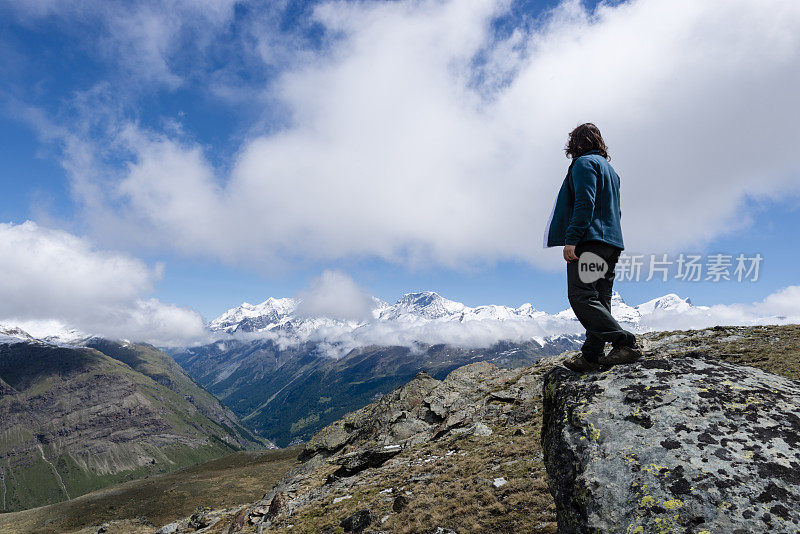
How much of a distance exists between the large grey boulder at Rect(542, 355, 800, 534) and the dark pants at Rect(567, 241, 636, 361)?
0.56 metres

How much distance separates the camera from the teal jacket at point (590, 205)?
699 centimetres

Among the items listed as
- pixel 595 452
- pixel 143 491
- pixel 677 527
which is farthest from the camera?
pixel 143 491

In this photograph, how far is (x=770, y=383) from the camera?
5965 mm

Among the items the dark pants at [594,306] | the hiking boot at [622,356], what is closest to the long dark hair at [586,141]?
the dark pants at [594,306]

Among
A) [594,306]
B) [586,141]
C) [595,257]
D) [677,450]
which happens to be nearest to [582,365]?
[594,306]

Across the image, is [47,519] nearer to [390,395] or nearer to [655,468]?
[390,395]

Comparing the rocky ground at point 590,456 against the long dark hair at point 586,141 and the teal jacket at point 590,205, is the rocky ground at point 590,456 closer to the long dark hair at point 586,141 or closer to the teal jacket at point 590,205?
the teal jacket at point 590,205

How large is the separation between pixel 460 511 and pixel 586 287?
8.43 metres

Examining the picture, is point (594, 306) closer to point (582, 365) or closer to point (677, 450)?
point (582, 365)

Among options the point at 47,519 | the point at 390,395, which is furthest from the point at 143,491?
the point at 390,395

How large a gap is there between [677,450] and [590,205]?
432 cm

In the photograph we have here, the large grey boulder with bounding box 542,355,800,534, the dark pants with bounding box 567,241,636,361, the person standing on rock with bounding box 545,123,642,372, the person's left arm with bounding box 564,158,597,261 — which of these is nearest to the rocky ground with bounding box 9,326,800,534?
the large grey boulder with bounding box 542,355,800,534

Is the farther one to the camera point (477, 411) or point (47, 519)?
point (47, 519)

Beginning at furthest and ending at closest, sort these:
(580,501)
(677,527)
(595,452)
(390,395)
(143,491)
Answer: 1. (143,491)
2. (390,395)
3. (595,452)
4. (580,501)
5. (677,527)
